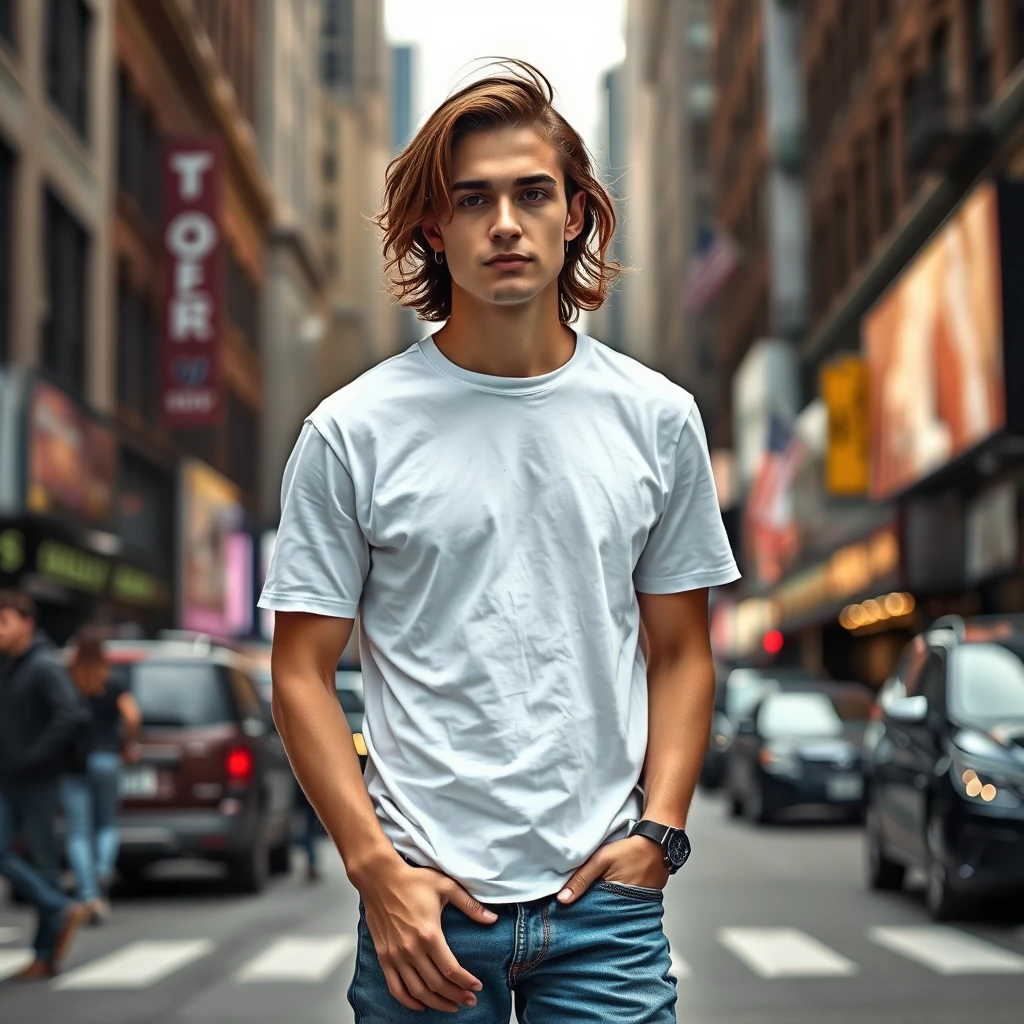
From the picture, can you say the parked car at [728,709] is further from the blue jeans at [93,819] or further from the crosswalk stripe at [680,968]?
the crosswalk stripe at [680,968]

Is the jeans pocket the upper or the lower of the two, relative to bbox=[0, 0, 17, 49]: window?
lower

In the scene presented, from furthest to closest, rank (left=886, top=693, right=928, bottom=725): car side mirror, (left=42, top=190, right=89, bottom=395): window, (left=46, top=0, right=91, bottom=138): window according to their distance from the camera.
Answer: (left=46, top=0, right=91, bottom=138): window → (left=42, top=190, right=89, bottom=395): window → (left=886, top=693, right=928, bottom=725): car side mirror

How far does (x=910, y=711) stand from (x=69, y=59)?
23506 millimetres

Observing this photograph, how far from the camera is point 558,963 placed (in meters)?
2.92

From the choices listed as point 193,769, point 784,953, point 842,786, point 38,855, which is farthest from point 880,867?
point 842,786

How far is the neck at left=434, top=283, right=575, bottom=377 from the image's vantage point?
9.95 feet

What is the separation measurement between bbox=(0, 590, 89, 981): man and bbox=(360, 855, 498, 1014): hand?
26.7 feet

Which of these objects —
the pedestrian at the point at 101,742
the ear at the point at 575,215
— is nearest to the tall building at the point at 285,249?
the pedestrian at the point at 101,742

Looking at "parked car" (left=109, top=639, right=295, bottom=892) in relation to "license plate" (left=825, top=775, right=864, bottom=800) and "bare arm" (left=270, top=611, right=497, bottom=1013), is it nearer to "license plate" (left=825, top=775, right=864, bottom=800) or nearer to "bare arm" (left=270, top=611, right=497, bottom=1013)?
"license plate" (left=825, top=775, right=864, bottom=800)

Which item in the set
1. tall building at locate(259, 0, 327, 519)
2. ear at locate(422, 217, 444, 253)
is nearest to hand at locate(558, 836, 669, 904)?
Answer: ear at locate(422, 217, 444, 253)

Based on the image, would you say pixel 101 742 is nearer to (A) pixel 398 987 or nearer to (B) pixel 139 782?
(B) pixel 139 782

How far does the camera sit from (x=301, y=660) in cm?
295

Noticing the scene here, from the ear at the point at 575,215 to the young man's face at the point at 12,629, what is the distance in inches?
318

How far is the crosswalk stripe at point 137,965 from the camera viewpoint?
10297 millimetres
